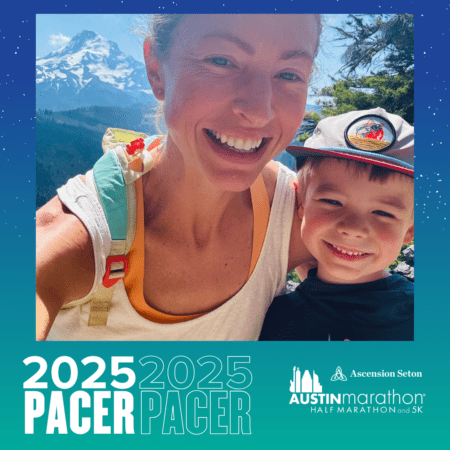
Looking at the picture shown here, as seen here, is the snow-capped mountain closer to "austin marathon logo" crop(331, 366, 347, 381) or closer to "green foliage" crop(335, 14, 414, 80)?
"green foliage" crop(335, 14, 414, 80)

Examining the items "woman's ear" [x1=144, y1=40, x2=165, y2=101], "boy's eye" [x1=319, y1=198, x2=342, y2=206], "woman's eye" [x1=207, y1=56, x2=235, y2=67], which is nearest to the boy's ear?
"boy's eye" [x1=319, y1=198, x2=342, y2=206]

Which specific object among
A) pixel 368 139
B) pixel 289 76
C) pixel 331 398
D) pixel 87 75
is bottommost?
pixel 331 398

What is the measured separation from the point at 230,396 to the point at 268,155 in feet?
3.16

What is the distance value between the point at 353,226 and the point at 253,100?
60 centimetres

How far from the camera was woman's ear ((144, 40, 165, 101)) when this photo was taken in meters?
1.64

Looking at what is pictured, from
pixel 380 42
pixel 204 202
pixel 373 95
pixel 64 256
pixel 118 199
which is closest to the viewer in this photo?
pixel 64 256

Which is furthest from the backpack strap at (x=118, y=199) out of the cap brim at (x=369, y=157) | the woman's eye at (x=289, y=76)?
the cap brim at (x=369, y=157)

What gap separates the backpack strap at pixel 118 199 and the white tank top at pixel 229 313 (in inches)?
4.0

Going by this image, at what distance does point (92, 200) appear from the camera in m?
1.51

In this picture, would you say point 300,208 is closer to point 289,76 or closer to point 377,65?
point 289,76

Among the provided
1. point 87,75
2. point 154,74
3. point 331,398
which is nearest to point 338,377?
point 331,398

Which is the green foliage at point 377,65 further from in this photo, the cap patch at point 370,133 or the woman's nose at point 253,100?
the woman's nose at point 253,100

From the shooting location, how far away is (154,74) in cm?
165

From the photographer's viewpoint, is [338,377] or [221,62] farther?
[338,377]
